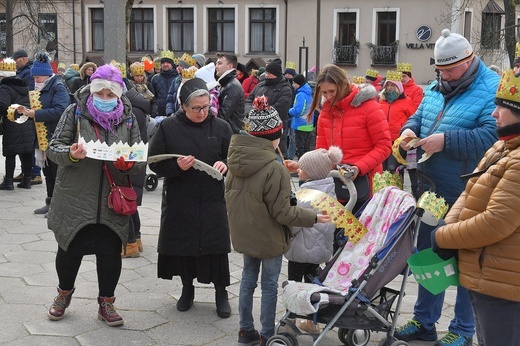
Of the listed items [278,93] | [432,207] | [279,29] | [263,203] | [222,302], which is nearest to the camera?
[432,207]

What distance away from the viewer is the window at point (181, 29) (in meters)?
34.9

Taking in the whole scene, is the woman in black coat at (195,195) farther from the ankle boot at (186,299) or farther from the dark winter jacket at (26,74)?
the dark winter jacket at (26,74)

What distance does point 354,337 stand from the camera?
449 cm

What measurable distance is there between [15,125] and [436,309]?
23.2 feet

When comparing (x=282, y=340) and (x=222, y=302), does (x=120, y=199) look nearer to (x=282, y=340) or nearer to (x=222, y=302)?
(x=222, y=302)

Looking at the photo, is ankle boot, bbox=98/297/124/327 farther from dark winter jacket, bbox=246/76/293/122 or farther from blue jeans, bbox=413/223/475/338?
dark winter jacket, bbox=246/76/293/122

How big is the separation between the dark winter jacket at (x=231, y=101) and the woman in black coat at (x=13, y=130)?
325cm

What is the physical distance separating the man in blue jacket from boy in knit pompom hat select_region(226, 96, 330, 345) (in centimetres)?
85

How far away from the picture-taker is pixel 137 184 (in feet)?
21.8

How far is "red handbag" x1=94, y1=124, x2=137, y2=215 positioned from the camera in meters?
4.67

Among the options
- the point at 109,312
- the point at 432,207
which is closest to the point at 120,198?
the point at 109,312

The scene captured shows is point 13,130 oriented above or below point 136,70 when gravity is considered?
below

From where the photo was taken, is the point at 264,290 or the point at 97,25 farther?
the point at 97,25

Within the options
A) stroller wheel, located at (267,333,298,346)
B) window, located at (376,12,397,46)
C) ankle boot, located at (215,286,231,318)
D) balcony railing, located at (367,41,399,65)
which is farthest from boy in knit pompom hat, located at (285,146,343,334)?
window, located at (376,12,397,46)
